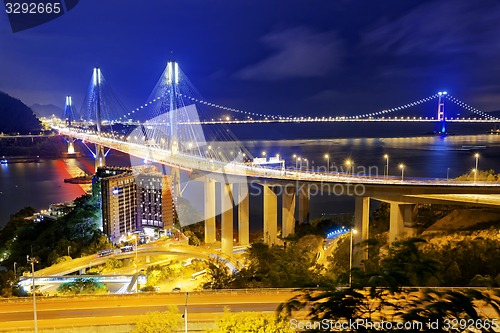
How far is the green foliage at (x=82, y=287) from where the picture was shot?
812 centimetres

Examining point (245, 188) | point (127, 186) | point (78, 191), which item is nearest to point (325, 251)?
point (245, 188)

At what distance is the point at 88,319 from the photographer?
5801 millimetres

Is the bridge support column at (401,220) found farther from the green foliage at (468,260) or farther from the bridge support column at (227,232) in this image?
the bridge support column at (227,232)

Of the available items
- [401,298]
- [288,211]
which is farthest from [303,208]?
[401,298]

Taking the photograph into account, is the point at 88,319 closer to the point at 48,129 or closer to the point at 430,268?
the point at 430,268

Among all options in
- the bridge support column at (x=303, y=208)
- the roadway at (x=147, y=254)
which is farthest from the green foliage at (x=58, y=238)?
the bridge support column at (x=303, y=208)

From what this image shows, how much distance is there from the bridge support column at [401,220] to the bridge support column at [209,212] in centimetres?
621

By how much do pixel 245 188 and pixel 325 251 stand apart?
3.62 metres

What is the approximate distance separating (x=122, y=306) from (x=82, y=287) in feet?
7.95

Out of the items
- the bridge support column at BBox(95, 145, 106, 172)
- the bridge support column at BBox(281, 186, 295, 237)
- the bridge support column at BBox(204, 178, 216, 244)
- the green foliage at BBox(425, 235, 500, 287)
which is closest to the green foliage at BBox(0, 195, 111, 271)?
the bridge support column at BBox(204, 178, 216, 244)

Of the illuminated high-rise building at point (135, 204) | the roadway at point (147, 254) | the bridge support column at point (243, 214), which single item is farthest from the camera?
the illuminated high-rise building at point (135, 204)

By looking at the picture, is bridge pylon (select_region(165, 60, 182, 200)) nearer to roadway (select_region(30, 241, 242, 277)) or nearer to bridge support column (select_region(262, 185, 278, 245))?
bridge support column (select_region(262, 185, 278, 245))

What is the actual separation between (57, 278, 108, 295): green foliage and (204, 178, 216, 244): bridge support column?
253 inches

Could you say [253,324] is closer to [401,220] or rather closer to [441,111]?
[401,220]
